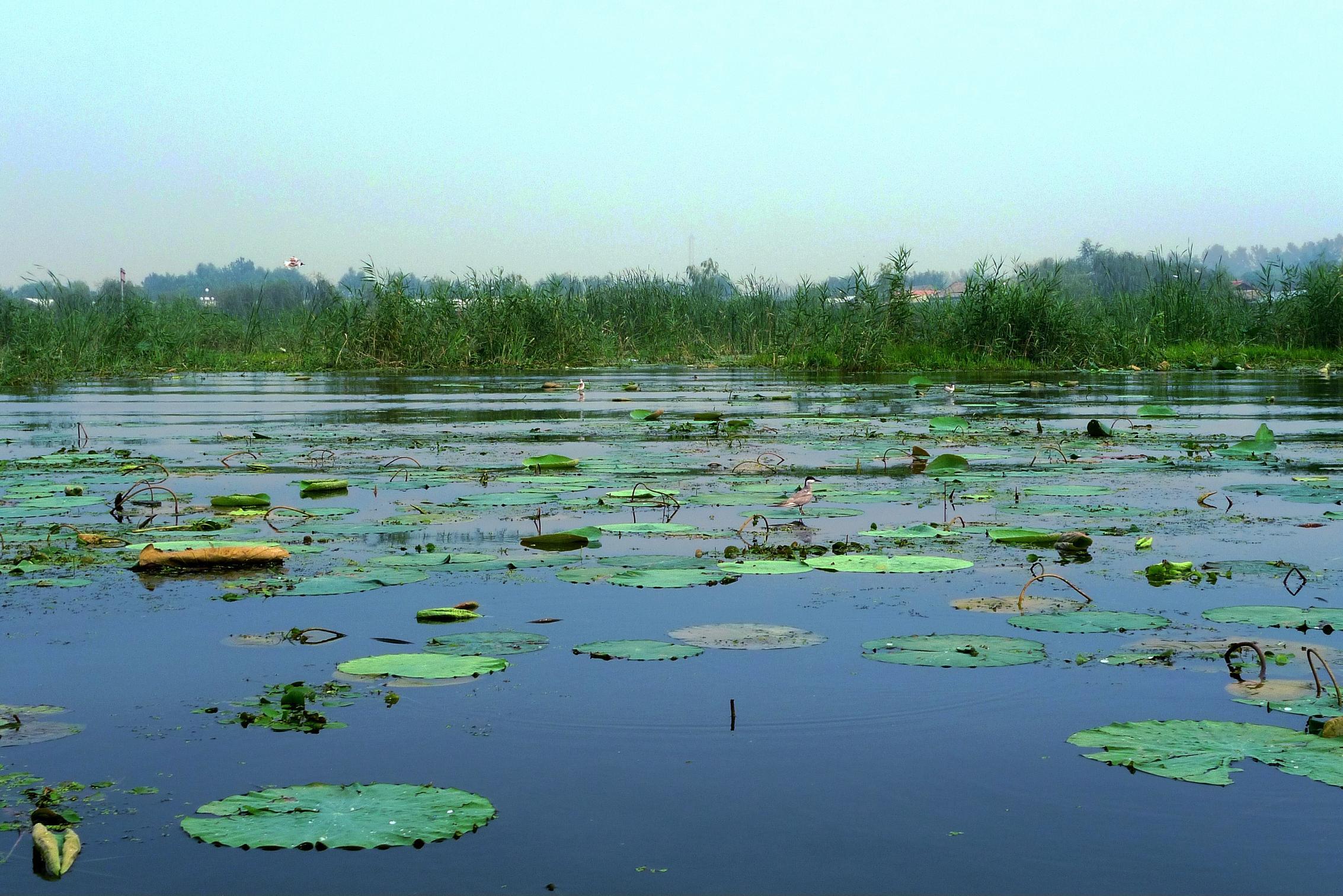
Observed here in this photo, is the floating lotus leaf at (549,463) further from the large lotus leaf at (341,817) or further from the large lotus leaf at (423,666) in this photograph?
the large lotus leaf at (341,817)

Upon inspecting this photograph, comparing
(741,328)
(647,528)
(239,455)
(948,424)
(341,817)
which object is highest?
(741,328)

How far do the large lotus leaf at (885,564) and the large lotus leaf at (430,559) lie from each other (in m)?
1.12

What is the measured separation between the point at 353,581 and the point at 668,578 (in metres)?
0.97

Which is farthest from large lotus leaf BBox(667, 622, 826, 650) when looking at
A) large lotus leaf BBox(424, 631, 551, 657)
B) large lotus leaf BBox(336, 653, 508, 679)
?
large lotus leaf BBox(336, 653, 508, 679)

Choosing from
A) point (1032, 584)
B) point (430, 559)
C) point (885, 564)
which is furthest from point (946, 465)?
point (430, 559)

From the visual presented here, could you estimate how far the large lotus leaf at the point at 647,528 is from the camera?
4824mm

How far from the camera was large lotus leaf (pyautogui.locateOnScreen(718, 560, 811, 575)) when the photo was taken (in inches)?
153

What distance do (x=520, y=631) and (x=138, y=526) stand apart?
8.67ft

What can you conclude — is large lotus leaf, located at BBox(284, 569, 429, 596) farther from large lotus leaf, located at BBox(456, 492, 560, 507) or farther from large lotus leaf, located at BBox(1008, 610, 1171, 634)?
large lotus leaf, located at BBox(1008, 610, 1171, 634)

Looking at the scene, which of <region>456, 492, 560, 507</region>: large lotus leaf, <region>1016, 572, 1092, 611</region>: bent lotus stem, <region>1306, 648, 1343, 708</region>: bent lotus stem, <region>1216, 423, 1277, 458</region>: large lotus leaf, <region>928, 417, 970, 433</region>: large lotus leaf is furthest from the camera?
<region>928, 417, 970, 433</region>: large lotus leaf

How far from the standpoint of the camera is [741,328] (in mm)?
26672

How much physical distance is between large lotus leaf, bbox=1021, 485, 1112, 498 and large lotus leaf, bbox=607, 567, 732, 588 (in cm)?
255

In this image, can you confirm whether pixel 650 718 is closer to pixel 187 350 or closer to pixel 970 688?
pixel 970 688

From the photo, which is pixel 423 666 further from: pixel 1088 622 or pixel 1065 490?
pixel 1065 490
